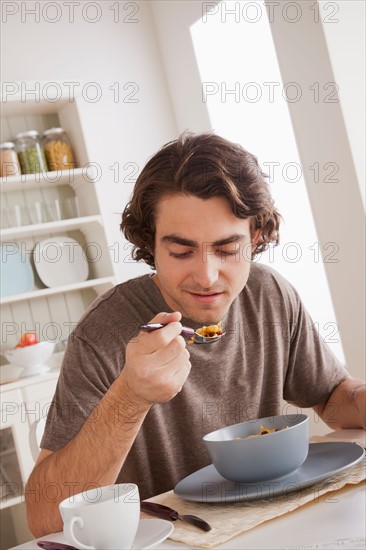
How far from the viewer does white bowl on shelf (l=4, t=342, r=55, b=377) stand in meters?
3.10

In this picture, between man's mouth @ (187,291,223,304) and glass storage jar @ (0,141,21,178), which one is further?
glass storage jar @ (0,141,21,178)

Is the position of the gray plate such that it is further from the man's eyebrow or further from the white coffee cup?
the man's eyebrow

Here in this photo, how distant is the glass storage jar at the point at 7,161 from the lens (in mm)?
3250

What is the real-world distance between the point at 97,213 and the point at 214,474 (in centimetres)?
234

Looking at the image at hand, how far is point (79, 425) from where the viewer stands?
4.21 feet

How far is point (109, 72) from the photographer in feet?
12.1

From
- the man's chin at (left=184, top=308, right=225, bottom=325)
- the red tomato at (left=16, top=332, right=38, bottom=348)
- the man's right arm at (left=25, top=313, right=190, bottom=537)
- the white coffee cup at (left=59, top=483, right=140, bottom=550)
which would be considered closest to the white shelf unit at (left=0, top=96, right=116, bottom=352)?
the red tomato at (left=16, top=332, right=38, bottom=348)

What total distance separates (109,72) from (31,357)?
1488 millimetres

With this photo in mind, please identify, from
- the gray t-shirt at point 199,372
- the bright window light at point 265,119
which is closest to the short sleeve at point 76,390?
the gray t-shirt at point 199,372

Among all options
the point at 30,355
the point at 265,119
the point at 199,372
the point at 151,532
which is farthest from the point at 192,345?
the point at 265,119

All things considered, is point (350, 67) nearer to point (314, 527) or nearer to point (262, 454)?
point (262, 454)

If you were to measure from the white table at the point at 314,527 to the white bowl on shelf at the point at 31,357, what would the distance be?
→ 211 cm

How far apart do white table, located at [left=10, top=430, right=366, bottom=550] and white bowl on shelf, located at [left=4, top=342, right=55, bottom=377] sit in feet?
6.94

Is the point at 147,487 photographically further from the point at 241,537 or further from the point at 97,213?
the point at 97,213
